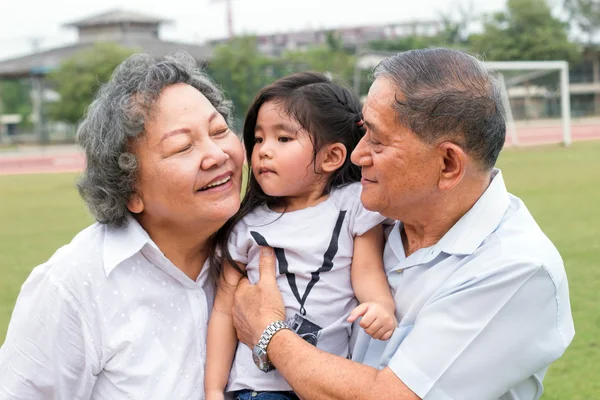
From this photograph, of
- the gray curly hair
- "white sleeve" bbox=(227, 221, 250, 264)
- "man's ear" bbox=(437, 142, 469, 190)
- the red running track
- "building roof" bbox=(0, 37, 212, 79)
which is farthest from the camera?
"building roof" bbox=(0, 37, 212, 79)

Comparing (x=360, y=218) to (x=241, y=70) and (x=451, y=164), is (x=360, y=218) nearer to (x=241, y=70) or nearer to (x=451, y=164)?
(x=451, y=164)

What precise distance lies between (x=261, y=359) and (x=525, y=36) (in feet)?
173

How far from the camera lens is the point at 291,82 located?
8.88ft

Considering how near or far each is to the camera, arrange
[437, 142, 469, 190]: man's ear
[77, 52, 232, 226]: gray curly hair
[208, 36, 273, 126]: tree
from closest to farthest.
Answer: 1. [437, 142, 469, 190]: man's ear
2. [77, 52, 232, 226]: gray curly hair
3. [208, 36, 273, 126]: tree

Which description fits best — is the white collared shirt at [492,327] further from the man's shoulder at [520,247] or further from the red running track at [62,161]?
the red running track at [62,161]

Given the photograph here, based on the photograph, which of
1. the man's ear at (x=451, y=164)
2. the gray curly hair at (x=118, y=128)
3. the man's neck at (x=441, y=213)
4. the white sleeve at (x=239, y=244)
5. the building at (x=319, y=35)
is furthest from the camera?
the building at (x=319, y=35)

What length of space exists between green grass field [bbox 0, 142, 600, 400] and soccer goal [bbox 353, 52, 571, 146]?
2.29 metres

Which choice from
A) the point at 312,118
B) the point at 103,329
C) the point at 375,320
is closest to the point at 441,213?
the point at 375,320

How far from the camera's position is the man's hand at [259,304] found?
2328 millimetres

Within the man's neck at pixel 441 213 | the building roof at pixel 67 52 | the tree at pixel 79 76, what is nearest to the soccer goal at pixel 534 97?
the man's neck at pixel 441 213

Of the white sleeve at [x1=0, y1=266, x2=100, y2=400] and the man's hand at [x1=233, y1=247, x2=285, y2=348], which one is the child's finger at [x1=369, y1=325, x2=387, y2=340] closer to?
the man's hand at [x1=233, y1=247, x2=285, y2=348]

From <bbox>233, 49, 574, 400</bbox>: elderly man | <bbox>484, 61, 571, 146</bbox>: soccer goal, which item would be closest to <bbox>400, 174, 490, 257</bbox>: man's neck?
<bbox>233, 49, 574, 400</bbox>: elderly man

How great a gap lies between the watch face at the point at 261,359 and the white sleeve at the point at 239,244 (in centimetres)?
41

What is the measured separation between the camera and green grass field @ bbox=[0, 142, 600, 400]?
479 centimetres
